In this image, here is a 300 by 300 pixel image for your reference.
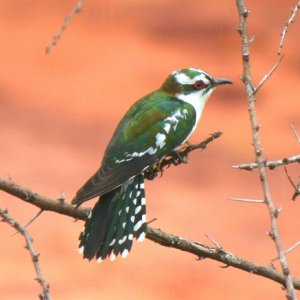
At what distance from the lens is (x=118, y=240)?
3.55m

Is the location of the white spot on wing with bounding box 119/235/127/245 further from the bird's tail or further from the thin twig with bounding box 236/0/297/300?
the thin twig with bounding box 236/0/297/300

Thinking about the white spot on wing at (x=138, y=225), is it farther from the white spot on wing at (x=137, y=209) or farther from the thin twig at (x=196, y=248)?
the thin twig at (x=196, y=248)

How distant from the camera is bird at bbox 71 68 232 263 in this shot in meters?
3.49

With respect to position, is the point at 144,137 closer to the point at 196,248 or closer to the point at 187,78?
the point at 187,78

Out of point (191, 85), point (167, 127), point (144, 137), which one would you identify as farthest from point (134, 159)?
point (191, 85)

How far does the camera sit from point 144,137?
393cm

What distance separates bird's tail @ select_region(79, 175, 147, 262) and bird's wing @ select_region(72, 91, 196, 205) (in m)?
0.08

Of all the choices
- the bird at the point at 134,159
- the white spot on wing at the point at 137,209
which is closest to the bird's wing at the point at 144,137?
the bird at the point at 134,159

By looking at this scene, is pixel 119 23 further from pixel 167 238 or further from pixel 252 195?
pixel 167 238

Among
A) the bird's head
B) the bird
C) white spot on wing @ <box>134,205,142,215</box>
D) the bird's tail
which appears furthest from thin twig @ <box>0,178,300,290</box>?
the bird's head

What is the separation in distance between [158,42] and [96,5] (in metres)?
0.73

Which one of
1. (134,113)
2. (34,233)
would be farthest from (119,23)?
(134,113)

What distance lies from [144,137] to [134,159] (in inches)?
5.2

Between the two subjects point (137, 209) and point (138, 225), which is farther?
point (137, 209)
